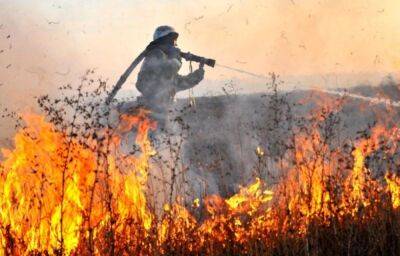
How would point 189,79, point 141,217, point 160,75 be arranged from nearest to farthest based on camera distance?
point 141,217 → point 160,75 → point 189,79

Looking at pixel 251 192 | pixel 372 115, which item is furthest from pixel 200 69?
pixel 372 115

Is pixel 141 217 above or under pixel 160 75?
under

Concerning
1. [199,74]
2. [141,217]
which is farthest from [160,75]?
[141,217]

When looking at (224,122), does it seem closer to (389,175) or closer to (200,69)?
(200,69)

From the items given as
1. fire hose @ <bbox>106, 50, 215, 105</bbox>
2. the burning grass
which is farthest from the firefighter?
the burning grass

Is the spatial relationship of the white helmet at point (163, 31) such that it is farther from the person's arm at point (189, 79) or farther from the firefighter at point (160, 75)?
the person's arm at point (189, 79)

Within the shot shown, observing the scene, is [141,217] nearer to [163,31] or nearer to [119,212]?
[119,212]

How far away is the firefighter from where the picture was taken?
9.16 metres

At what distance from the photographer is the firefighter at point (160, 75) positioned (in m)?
9.16

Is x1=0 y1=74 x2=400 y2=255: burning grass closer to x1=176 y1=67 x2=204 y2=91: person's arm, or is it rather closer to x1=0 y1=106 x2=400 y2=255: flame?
x1=0 y1=106 x2=400 y2=255: flame

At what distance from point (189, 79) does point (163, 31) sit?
3.29ft

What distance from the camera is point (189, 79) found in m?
9.55

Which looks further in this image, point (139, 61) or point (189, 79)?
point (189, 79)

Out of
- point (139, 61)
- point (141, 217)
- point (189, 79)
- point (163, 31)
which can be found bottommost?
point (141, 217)
